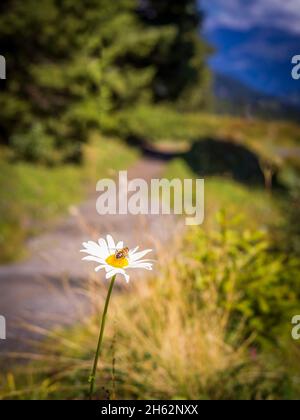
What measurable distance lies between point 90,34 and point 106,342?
792 centimetres

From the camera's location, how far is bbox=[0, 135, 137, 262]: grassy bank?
21.4ft

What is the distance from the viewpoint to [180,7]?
18047 mm

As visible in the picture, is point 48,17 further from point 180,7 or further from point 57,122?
point 180,7

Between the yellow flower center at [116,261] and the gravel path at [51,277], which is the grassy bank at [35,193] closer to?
the gravel path at [51,277]

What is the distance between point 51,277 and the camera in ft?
16.6

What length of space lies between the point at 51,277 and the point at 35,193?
12.0 ft

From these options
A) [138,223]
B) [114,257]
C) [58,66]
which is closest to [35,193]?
[58,66]

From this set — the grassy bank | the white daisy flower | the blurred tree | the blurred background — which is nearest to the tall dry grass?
the blurred background

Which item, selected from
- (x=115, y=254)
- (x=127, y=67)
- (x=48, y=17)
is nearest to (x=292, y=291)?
(x=115, y=254)

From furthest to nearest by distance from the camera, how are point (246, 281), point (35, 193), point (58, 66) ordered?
point (58, 66)
point (35, 193)
point (246, 281)

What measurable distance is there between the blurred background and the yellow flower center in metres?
0.32

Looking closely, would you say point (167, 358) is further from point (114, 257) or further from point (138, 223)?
point (114, 257)

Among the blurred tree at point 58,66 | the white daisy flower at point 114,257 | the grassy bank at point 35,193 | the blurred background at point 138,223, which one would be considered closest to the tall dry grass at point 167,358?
the blurred background at point 138,223

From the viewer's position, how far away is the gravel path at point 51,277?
3.69 m
